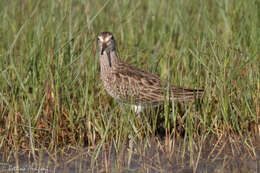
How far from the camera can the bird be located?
7.05 meters

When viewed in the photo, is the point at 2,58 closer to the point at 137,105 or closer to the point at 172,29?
the point at 137,105

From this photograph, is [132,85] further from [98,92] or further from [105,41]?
[98,92]

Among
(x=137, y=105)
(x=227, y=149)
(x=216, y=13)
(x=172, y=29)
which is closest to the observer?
(x=227, y=149)

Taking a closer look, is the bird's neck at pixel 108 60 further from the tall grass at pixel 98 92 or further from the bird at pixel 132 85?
the tall grass at pixel 98 92

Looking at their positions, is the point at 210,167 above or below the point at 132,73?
below

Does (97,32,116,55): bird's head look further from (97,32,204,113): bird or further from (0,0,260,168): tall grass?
(0,0,260,168): tall grass

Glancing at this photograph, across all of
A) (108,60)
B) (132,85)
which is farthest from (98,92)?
(132,85)

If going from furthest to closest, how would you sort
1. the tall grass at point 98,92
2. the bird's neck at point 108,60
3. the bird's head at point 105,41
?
the bird's neck at point 108,60 < the bird's head at point 105,41 < the tall grass at point 98,92

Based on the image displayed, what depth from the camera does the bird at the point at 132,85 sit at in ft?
23.1

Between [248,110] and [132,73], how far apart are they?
1.65 m

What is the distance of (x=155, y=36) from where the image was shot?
9680 millimetres

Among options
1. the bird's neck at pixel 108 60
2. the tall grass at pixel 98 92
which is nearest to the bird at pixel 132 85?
the bird's neck at pixel 108 60

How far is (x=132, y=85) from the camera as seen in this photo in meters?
7.33

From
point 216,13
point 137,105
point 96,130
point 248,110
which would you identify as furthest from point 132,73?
point 216,13
